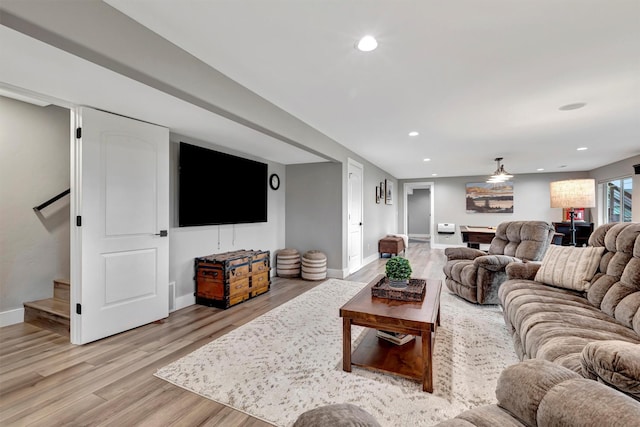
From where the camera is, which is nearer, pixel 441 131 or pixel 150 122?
pixel 150 122

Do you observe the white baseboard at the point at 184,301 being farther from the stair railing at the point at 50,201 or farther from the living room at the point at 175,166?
the stair railing at the point at 50,201

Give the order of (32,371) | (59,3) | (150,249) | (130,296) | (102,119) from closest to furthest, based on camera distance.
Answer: (59,3), (32,371), (102,119), (130,296), (150,249)

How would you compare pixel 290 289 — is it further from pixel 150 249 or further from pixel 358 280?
pixel 150 249

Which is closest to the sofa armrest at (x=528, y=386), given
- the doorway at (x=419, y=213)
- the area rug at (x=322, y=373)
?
the area rug at (x=322, y=373)

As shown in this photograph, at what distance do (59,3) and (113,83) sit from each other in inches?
31.5

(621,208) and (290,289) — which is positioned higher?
(621,208)

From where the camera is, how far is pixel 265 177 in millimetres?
4766

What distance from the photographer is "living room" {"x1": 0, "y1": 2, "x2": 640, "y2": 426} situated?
1587 mm

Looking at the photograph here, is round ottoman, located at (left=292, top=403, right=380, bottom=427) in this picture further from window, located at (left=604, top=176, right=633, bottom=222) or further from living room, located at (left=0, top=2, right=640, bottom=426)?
window, located at (left=604, top=176, right=633, bottom=222)

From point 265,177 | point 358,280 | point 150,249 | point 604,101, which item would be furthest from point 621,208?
point 150,249

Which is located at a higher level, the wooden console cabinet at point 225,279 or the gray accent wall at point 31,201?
the gray accent wall at point 31,201

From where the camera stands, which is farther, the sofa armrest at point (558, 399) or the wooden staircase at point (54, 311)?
the wooden staircase at point (54, 311)

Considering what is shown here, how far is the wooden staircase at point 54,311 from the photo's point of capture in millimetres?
2680

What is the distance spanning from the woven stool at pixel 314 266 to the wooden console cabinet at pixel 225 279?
3.53ft
